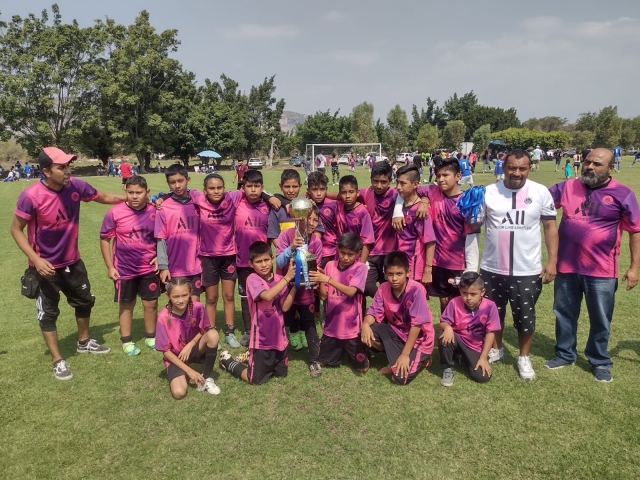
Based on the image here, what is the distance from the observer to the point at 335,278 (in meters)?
4.40

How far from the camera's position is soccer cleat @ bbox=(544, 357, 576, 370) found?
444 cm

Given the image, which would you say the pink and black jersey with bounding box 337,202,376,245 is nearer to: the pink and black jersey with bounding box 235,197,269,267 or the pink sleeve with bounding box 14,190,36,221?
the pink and black jersey with bounding box 235,197,269,267

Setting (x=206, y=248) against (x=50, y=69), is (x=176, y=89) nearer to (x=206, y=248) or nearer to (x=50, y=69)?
(x=50, y=69)

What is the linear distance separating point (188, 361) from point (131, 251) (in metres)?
1.47

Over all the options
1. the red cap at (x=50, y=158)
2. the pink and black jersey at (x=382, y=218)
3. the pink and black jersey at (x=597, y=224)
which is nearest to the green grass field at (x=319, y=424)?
the pink and black jersey at (x=597, y=224)

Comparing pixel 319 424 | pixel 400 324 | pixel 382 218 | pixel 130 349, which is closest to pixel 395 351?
pixel 400 324

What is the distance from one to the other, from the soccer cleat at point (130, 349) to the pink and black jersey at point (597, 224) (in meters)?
4.79

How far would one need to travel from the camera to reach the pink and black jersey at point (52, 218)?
13.9 feet

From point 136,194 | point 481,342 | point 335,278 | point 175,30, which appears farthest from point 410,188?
point 175,30

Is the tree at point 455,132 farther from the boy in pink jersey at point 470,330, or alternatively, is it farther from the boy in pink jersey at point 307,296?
the boy in pink jersey at point 307,296

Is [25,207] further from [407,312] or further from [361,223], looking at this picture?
[407,312]

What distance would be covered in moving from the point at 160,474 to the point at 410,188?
3373 mm

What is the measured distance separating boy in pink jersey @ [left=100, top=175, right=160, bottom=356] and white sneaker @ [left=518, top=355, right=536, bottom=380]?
4102 mm

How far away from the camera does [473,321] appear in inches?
170
